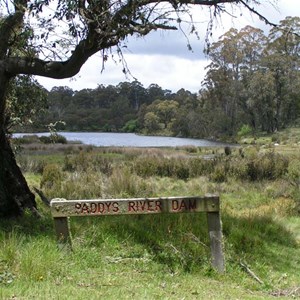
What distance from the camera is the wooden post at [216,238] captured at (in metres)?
5.27

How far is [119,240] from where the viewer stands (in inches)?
232

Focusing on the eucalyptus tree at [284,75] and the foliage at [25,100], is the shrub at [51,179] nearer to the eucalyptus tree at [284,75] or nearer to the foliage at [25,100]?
the foliage at [25,100]

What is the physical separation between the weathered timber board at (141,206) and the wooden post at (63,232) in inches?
5.3

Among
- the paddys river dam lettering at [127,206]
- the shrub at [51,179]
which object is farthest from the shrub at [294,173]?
the paddys river dam lettering at [127,206]

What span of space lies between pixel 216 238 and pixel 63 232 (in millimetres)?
1781

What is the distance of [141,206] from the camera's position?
17.2 feet

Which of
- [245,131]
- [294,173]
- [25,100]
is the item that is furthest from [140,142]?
[25,100]

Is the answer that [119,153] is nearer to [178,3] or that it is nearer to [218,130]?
[178,3]

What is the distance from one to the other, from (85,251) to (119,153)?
72.3 feet

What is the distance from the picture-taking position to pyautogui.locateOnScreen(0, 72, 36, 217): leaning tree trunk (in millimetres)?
6805

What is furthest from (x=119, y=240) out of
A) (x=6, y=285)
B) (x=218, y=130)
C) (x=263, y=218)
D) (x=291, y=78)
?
(x=218, y=130)

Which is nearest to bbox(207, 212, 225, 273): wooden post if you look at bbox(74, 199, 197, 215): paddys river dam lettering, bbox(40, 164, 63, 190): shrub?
bbox(74, 199, 197, 215): paddys river dam lettering

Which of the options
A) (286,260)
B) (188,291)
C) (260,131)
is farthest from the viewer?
(260,131)

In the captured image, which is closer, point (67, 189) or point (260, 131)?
point (67, 189)
